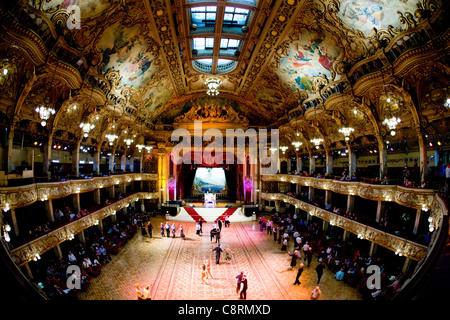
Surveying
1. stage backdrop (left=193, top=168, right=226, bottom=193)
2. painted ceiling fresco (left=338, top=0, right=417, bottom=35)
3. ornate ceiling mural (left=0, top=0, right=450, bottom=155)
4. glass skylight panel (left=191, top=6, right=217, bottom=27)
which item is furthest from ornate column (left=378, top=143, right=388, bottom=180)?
stage backdrop (left=193, top=168, right=226, bottom=193)

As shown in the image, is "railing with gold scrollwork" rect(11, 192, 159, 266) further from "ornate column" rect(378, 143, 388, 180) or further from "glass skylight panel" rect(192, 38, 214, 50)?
"ornate column" rect(378, 143, 388, 180)

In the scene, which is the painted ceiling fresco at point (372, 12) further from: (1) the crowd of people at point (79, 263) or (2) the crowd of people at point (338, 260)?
(1) the crowd of people at point (79, 263)

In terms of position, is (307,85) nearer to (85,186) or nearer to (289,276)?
(289,276)

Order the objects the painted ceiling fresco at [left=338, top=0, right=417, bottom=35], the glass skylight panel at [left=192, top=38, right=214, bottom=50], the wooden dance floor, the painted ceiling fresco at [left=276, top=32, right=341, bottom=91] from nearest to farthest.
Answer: the painted ceiling fresco at [left=338, top=0, right=417, bottom=35] < the wooden dance floor < the painted ceiling fresco at [left=276, top=32, right=341, bottom=91] < the glass skylight panel at [left=192, top=38, right=214, bottom=50]

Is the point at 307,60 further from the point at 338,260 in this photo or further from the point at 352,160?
the point at 338,260

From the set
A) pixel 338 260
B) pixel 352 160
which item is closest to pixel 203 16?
pixel 352 160

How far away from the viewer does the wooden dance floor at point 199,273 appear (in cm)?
922

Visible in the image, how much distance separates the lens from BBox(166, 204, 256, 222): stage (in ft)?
73.5

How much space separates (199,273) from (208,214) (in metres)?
11.6

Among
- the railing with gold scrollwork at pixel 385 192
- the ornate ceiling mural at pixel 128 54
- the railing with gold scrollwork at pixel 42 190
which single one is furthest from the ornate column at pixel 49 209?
→ the railing with gold scrollwork at pixel 385 192

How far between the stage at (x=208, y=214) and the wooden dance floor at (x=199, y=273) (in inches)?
229

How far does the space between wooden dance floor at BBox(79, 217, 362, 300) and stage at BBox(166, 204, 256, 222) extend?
5.81m

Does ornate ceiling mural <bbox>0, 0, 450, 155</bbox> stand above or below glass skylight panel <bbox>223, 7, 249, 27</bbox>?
below
